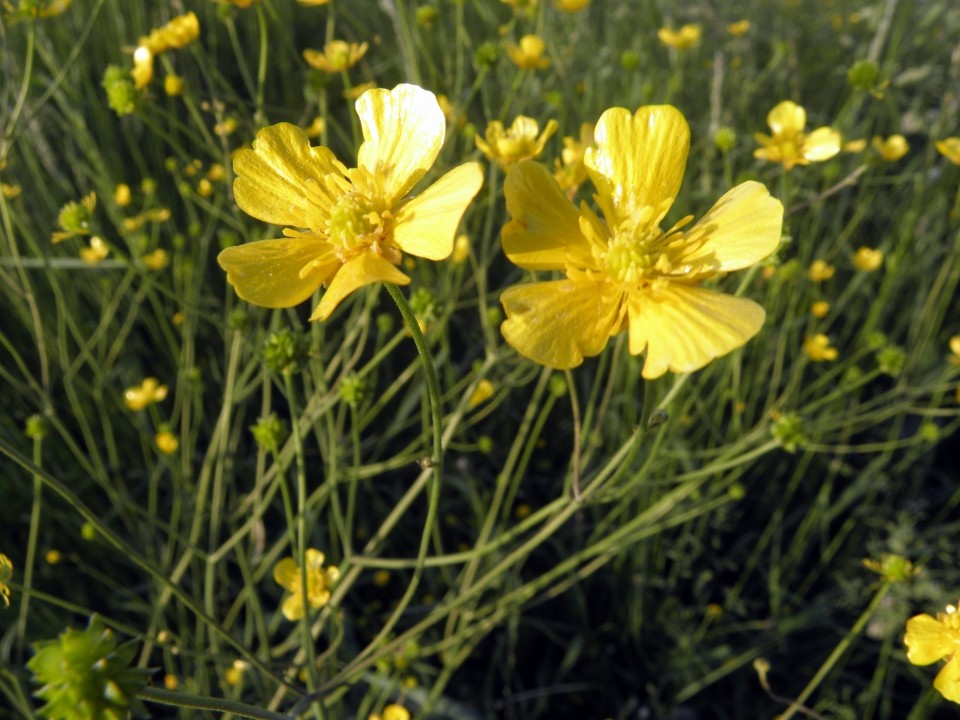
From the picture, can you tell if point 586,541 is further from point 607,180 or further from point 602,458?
point 607,180

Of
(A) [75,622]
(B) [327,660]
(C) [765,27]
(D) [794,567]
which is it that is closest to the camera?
(B) [327,660]

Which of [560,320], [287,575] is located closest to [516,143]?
[560,320]

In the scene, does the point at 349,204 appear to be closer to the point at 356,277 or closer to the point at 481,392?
the point at 356,277

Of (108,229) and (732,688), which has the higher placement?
(108,229)

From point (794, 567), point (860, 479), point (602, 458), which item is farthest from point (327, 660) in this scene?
point (860, 479)

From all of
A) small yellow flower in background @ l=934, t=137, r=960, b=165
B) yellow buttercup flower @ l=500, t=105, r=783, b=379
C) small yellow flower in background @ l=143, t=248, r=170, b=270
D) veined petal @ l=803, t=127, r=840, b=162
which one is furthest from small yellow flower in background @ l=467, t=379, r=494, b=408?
small yellow flower in background @ l=934, t=137, r=960, b=165
